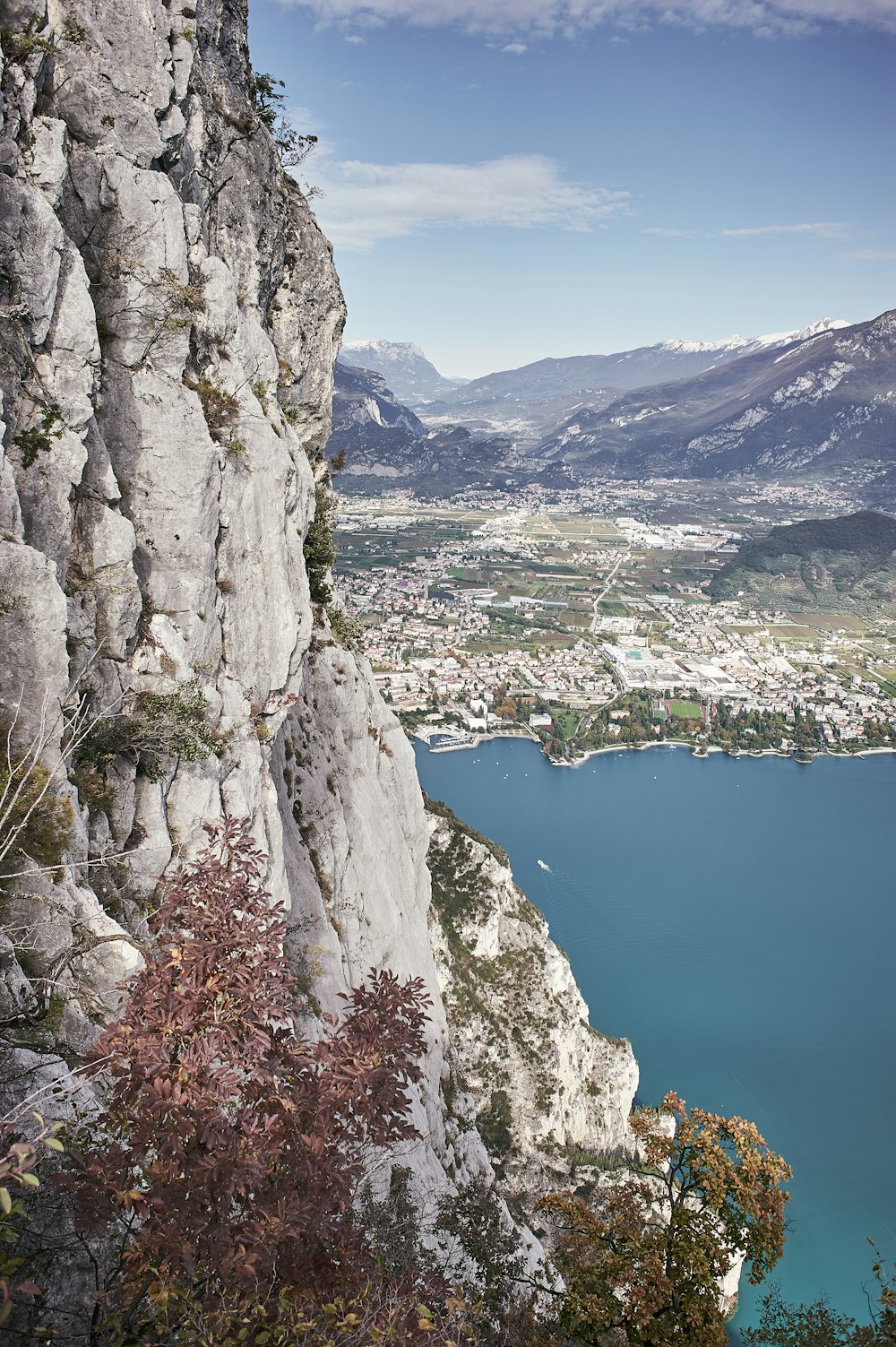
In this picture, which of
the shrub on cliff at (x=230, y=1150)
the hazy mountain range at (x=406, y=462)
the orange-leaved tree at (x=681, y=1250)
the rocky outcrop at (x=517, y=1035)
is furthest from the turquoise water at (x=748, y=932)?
the hazy mountain range at (x=406, y=462)

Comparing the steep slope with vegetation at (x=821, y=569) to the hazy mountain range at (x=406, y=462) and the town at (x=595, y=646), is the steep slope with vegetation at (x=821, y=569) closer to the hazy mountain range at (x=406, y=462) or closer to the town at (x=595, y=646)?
the town at (x=595, y=646)

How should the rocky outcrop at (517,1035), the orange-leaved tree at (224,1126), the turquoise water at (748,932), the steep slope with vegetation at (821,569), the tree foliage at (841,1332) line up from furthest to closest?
the steep slope with vegetation at (821,569) < the turquoise water at (748,932) < the rocky outcrop at (517,1035) < the tree foliage at (841,1332) < the orange-leaved tree at (224,1126)

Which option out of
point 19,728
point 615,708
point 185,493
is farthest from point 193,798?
Answer: point 615,708

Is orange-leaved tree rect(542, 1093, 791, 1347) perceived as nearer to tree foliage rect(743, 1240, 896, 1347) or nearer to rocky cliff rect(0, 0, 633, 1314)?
Result: tree foliage rect(743, 1240, 896, 1347)

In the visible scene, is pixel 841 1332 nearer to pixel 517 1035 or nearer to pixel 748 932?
pixel 517 1035

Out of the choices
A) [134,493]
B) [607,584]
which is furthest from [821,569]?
[134,493]

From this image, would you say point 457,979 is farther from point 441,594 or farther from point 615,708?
point 441,594
